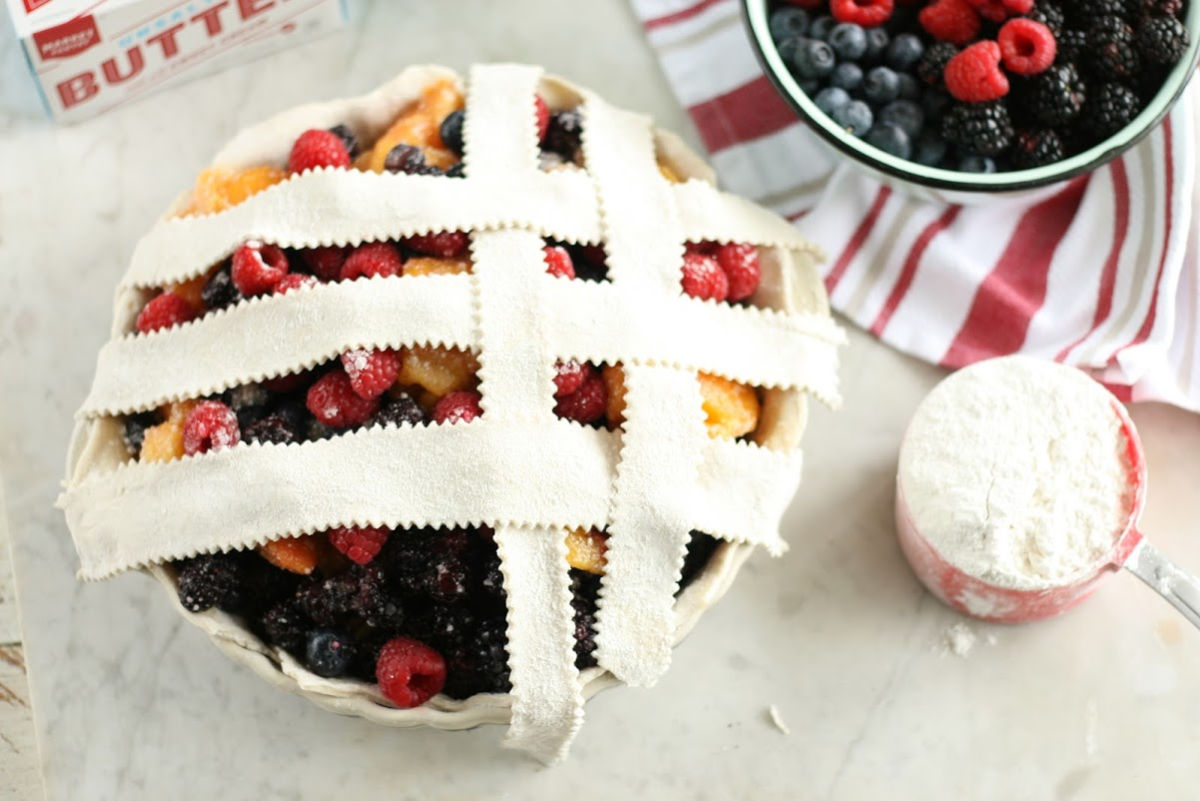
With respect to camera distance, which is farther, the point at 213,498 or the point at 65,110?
the point at 65,110

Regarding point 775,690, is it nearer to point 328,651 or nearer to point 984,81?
point 328,651

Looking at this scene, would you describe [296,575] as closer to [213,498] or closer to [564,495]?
[213,498]

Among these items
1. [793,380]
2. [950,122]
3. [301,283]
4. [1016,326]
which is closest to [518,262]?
[301,283]

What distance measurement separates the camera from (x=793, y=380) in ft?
5.81

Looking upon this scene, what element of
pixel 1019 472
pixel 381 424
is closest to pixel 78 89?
pixel 381 424

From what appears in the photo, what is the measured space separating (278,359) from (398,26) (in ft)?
2.97

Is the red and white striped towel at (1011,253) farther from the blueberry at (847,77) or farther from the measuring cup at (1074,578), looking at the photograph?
the measuring cup at (1074,578)

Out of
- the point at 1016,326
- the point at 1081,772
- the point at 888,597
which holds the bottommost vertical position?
the point at 1081,772

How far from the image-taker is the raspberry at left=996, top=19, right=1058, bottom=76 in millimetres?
1905

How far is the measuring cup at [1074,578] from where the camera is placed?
1.76m

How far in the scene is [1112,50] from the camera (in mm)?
1919

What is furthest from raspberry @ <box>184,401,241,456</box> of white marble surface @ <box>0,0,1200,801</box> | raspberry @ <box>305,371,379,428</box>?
white marble surface @ <box>0,0,1200,801</box>

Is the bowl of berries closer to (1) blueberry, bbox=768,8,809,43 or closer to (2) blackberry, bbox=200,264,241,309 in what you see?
(1) blueberry, bbox=768,8,809,43

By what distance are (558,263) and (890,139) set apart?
1.92 feet
